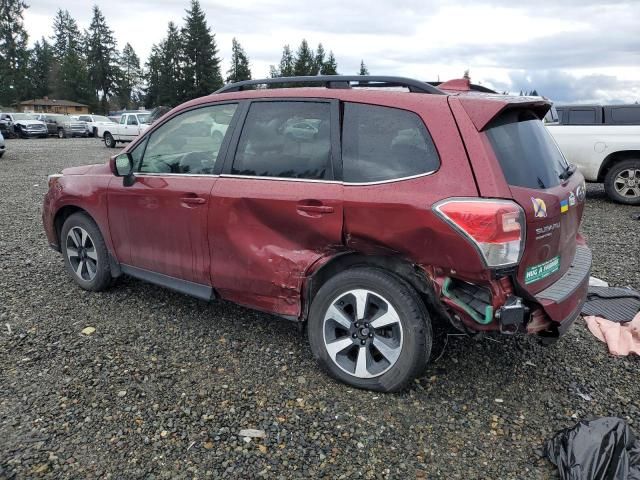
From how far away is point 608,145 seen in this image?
940 cm

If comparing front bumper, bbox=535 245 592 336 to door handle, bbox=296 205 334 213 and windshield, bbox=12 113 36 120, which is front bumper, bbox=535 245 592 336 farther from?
windshield, bbox=12 113 36 120

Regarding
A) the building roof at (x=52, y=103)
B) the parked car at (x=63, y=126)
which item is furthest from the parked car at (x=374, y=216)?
the building roof at (x=52, y=103)

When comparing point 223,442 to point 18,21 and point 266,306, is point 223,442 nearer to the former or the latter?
point 266,306

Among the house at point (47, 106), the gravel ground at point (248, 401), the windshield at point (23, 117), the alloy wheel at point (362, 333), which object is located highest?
the house at point (47, 106)

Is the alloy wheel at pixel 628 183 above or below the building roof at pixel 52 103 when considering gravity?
below

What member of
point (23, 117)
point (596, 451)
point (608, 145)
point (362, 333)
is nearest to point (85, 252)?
point (362, 333)

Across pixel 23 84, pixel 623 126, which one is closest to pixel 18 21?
pixel 23 84

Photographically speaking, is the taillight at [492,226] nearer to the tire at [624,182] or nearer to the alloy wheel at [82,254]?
the alloy wheel at [82,254]

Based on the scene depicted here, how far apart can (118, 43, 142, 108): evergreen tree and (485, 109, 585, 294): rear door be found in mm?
96184

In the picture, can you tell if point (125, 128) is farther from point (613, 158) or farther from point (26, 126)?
point (613, 158)

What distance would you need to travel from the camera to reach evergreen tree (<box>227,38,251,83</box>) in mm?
89500

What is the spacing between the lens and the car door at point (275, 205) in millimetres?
3240

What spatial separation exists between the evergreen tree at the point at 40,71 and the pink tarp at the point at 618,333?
93699 mm

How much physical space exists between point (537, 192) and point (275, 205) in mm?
1531
